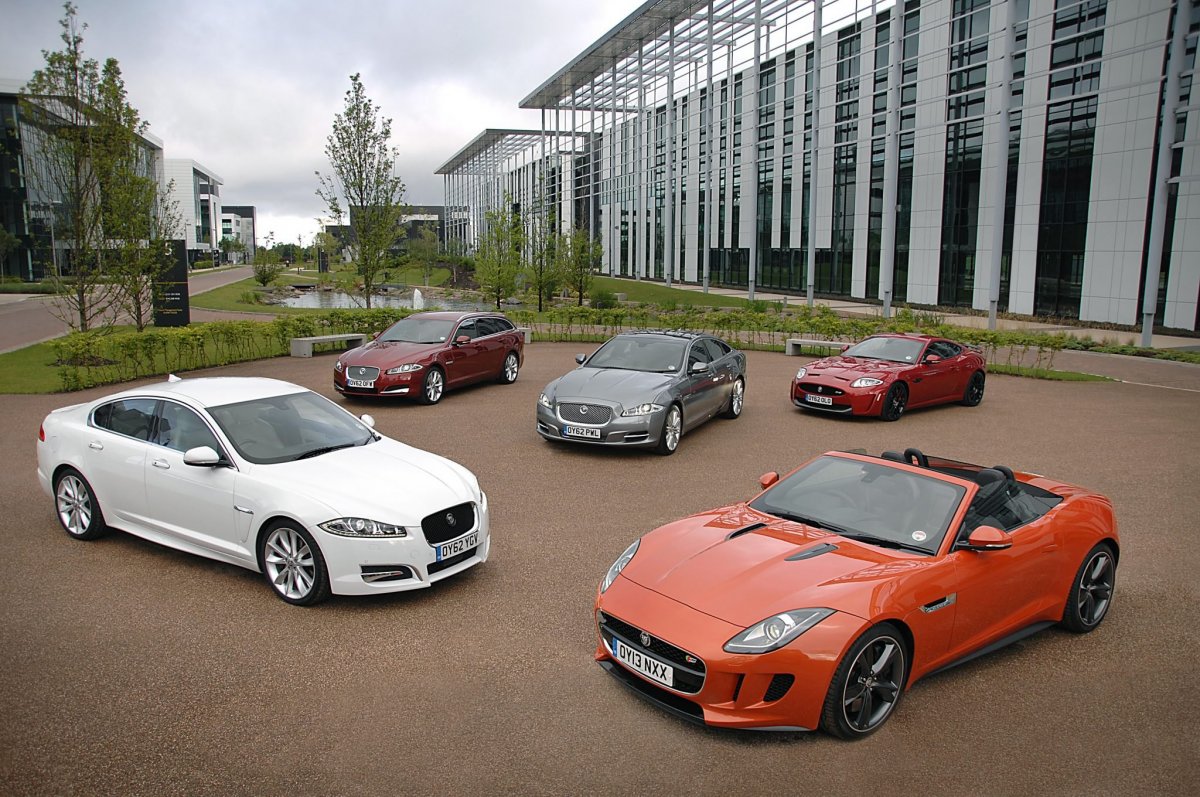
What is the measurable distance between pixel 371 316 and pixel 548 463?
14.9 metres

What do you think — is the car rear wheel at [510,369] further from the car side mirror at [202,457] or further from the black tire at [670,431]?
the car side mirror at [202,457]

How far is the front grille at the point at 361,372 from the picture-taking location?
47.0 ft

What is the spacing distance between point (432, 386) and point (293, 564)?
896cm

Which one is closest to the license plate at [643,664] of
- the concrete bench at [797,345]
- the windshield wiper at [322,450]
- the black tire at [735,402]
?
the windshield wiper at [322,450]

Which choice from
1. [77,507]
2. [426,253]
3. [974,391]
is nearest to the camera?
[77,507]

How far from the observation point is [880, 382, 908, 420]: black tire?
1362 centimetres

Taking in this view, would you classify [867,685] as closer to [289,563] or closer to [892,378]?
[289,563]

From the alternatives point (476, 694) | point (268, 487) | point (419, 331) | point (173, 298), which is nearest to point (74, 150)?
point (173, 298)

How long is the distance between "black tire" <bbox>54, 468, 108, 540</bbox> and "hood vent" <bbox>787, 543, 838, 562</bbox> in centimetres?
601

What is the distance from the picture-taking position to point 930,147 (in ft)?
117

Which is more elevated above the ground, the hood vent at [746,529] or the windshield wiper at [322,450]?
the windshield wiper at [322,450]

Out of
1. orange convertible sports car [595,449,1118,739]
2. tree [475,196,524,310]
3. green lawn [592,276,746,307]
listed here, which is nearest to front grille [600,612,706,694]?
orange convertible sports car [595,449,1118,739]

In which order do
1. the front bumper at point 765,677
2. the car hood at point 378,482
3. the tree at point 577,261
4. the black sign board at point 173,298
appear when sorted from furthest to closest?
the tree at point 577,261, the black sign board at point 173,298, the car hood at point 378,482, the front bumper at point 765,677

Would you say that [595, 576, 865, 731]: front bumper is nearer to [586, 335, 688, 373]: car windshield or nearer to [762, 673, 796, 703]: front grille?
[762, 673, 796, 703]: front grille
